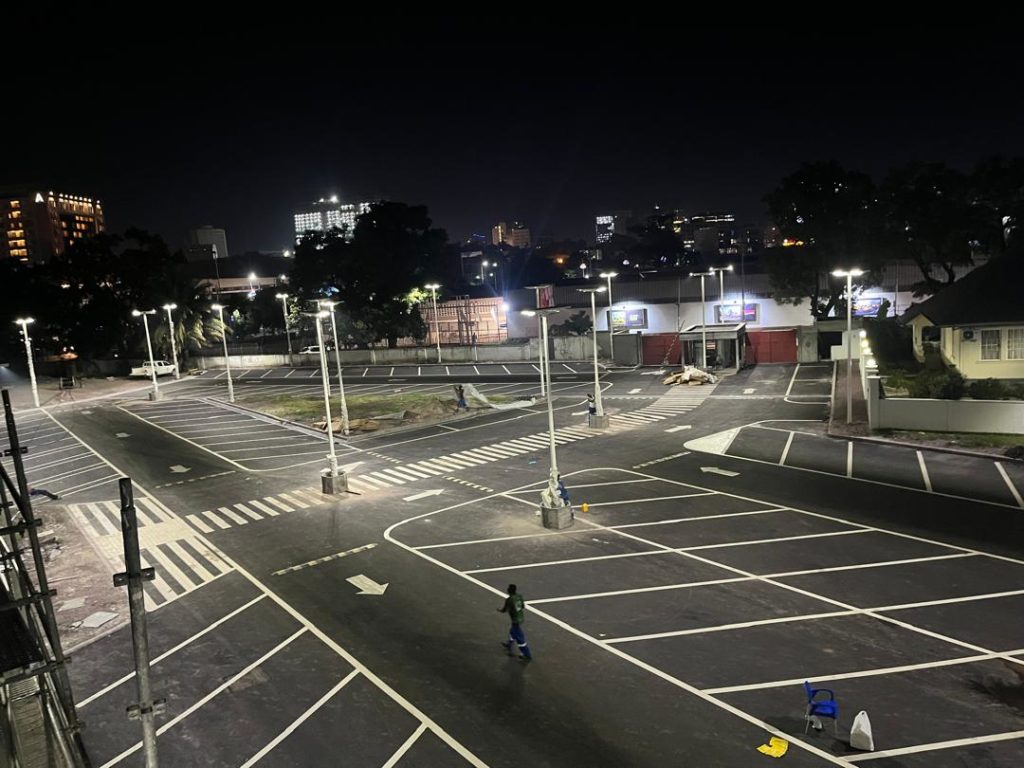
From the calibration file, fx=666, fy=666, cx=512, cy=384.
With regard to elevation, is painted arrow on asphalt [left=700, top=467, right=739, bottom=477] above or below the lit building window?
below

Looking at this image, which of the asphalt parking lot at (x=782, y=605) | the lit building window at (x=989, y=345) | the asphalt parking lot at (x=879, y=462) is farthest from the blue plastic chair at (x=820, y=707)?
the lit building window at (x=989, y=345)

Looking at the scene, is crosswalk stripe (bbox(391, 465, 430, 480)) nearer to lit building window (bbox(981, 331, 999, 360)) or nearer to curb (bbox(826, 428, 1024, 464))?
curb (bbox(826, 428, 1024, 464))

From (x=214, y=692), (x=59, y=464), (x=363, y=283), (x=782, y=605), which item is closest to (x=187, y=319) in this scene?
(x=363, y=283)

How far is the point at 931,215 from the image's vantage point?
5209 centimetres

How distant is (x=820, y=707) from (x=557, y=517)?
1043 cm

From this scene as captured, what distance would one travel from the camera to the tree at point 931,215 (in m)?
51.6

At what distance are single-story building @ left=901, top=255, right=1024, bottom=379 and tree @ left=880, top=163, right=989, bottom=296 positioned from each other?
45.2 ft

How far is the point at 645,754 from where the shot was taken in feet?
33.2

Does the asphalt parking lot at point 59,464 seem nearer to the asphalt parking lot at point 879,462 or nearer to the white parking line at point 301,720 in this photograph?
the white parking line at point 301,720

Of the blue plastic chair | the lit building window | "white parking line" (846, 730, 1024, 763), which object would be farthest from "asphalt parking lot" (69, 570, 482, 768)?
the lit building window

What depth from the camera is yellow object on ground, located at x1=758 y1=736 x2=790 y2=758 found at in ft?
33.2

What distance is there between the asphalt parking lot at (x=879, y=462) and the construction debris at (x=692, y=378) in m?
15.1

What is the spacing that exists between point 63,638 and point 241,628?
162 inches

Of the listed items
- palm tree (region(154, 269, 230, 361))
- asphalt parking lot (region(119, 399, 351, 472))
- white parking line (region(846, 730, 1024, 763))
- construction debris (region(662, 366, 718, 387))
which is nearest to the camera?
white parking line (region(846, 730, 1024, 763))
